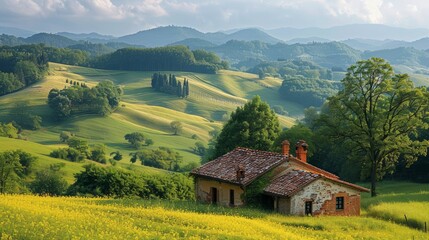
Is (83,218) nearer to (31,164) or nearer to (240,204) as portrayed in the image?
(240,204)

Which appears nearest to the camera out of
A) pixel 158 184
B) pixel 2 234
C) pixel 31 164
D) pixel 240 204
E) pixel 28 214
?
pixel 2 234

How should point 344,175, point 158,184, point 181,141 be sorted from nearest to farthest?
point 158,184, point 344,175, point 181,141

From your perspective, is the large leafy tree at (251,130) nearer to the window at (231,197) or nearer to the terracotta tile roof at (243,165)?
the terracotta tile roof at (243,165)

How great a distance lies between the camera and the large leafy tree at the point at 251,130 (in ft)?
244

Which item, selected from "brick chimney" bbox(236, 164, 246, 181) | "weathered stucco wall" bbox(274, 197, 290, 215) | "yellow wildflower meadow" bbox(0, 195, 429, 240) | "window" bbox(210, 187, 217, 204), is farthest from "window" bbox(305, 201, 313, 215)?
"window" bbox(210, 187, 217, 204)

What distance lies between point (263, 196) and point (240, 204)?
1.96 metres

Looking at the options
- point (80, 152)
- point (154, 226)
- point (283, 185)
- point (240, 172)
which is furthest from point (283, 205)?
point (80, 152)

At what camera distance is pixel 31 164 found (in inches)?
4478

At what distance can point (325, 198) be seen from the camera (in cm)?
4334

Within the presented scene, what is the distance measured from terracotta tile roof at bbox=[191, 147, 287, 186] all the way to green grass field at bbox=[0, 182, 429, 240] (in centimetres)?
341

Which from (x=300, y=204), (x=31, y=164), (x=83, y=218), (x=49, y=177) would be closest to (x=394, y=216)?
(x=300, y=204)

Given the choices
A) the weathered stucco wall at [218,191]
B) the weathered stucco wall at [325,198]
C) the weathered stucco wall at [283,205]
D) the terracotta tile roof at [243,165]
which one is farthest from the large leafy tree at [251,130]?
the weathered stucco wall at [283,205]

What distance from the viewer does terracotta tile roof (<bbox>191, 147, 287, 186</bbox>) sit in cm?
4528

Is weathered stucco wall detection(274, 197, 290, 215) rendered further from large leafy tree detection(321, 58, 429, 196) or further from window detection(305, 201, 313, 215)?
large leafy tree detection(321, 58, 429, 196)
